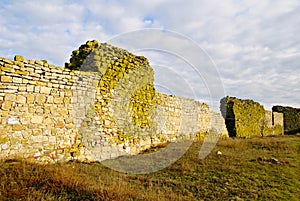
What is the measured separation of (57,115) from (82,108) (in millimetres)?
877

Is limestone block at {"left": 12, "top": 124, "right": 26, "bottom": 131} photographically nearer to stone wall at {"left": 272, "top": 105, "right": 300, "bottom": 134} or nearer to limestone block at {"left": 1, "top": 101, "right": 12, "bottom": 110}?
limestone block at {"left": 1, "top": 101, "right": 12, "bottom": 110}

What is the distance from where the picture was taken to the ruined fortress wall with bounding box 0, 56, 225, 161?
6.00m

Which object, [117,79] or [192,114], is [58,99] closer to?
[117,79]

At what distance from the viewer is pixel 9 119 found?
5.94 meters

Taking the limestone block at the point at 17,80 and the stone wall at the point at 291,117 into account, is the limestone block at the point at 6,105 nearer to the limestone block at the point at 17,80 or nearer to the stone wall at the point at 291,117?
the limestone block at the point at 17,80

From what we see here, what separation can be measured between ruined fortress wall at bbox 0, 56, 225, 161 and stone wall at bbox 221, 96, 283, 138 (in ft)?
43.1

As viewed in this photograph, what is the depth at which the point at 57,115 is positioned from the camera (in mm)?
6957

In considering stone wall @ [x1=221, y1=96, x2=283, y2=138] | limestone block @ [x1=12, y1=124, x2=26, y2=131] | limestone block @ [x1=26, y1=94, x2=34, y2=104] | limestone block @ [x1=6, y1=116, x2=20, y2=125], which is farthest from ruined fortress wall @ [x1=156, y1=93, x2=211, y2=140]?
limestone block @ [x1=6, y1=116, x2=20, y2=125]

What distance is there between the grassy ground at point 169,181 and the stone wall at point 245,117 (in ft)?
40.8

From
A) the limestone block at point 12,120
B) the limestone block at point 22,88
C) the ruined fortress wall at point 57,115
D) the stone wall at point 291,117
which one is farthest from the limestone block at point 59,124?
the stone wall at point 291,117

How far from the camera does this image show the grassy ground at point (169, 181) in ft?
13.8

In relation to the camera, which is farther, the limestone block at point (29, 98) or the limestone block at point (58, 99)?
the limestone block at point (58, 99)

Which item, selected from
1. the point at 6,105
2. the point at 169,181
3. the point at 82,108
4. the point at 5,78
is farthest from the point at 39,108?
the point at 169,181

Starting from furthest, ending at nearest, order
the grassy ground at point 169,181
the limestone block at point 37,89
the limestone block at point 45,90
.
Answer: the limestone block at point 45,90, the limestone block at point 37,89, the grassy ground at point 169,181
